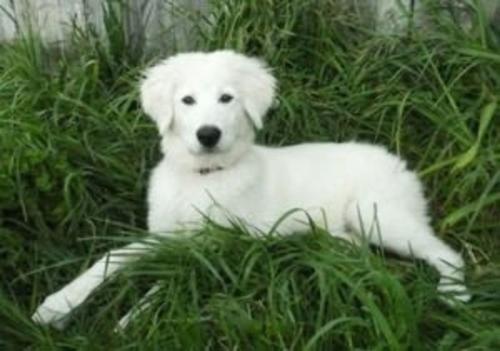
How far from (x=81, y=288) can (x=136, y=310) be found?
304mm

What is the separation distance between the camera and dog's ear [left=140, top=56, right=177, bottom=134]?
402 centimetres

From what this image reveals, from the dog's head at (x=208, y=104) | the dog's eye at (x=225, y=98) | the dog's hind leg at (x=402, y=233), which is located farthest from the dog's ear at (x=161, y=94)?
the dog's hind leg at (x=402, y=233)

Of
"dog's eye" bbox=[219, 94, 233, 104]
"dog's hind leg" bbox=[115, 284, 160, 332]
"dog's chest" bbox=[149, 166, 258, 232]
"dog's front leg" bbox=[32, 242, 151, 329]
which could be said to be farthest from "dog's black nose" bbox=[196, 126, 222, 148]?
"dog's hind leg" bbox=[115, 284, 160, 332]

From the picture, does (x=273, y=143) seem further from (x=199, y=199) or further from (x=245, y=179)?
(x=199, y=199)

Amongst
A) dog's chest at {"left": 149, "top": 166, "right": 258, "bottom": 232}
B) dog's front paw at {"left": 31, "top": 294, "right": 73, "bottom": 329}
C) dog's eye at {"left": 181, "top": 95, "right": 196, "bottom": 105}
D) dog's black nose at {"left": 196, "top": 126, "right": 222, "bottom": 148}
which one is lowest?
dog's front paw at {"left": 31, "top": 294, "right": 73, "bottom": 329}

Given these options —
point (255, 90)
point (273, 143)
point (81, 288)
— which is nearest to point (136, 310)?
point (81, 288)

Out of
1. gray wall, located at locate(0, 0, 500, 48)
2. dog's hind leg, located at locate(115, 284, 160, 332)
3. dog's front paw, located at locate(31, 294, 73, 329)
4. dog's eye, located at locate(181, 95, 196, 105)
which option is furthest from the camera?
gray wall, located at locate(0, 0, 500, 48)

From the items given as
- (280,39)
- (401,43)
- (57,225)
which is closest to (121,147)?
(57,225)

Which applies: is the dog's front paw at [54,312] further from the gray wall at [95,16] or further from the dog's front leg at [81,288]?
the gray wall at [95,16]

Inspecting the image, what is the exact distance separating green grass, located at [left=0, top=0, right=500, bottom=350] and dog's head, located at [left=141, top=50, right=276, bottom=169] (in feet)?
1.15

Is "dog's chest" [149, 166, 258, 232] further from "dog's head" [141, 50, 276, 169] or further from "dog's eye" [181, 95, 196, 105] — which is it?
"dog's eye" [181, 95, 196, 105]

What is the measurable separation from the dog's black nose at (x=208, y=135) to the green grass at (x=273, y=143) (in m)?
0.32

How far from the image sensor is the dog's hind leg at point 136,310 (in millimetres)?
3676

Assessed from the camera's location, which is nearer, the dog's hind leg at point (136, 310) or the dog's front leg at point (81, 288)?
the dog's hind leg at point (136, 310)
